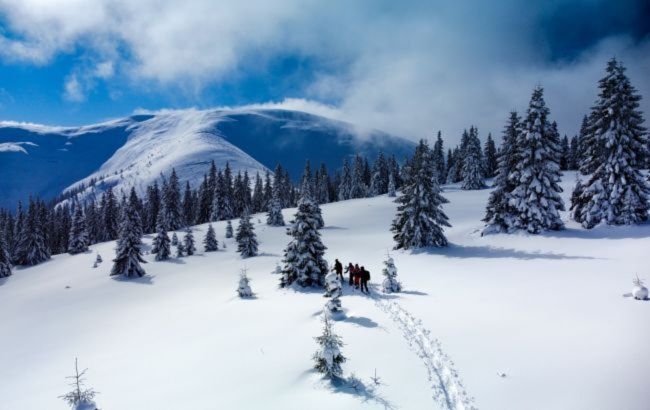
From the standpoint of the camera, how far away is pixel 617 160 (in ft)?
103

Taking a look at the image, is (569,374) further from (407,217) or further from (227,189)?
(227,189)

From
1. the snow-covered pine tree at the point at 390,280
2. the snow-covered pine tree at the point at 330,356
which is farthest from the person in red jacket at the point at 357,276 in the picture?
the snow-covered pine tree at the point at 330,356

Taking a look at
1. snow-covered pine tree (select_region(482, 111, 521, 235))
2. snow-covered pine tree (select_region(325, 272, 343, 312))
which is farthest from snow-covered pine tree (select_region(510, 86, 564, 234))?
snow-covered pine tree (select_region(325, 272, 343, 312))

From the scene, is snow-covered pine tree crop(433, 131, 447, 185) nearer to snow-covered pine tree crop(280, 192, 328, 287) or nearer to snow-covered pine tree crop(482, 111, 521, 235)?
snow-covered pine tree crop(482, 111, 521, 235)

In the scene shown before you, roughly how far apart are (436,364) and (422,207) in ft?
83.2

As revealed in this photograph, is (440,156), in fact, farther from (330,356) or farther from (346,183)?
(330,356)

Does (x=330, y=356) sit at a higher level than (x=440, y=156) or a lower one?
lower

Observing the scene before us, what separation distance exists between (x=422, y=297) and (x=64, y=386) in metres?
16.6

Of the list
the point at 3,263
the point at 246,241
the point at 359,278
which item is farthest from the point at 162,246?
the point at 359,278

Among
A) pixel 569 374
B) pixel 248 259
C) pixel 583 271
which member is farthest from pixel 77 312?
pixel 583 271

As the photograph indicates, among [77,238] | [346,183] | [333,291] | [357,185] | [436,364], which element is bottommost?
[436,364]

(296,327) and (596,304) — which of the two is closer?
(596,304)

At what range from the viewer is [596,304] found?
50.1ft

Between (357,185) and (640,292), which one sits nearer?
(640,292)
